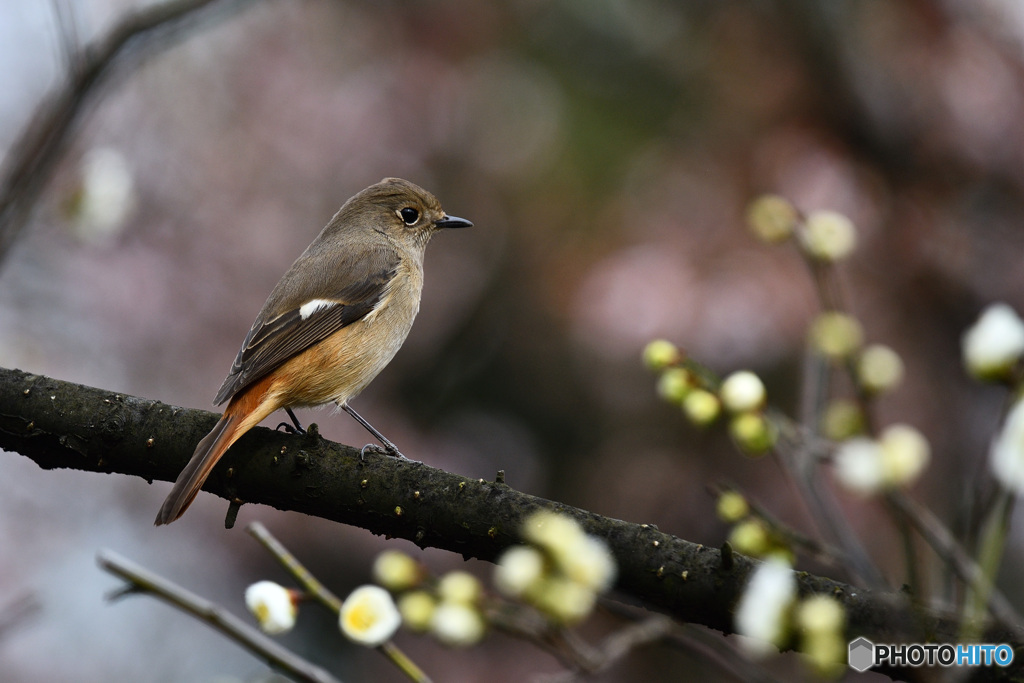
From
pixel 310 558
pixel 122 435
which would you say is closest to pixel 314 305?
pixel 122 435

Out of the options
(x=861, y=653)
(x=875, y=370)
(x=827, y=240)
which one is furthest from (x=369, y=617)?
(x=827, y=240)

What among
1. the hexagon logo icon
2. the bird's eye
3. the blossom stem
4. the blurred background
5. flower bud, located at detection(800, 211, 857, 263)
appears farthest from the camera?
the blurred background

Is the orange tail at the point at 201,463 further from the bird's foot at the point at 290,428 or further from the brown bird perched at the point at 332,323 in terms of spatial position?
the bird's foot at the point at 290,428

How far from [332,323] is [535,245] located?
9.83 ft

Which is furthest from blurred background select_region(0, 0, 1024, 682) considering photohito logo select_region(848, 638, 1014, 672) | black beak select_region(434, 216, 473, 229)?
photohito logo select_region(848, 638, 1014, 672)

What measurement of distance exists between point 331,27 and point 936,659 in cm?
584

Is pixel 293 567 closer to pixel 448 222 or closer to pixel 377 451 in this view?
pixel 377 451

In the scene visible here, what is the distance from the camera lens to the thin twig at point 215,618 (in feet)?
5.45

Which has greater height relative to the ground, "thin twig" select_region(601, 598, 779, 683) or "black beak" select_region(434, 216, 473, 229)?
"thin twig" select_region(601, 598, 779, 683)

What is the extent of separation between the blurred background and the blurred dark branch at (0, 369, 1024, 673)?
2447 mm

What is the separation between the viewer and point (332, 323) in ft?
10.6

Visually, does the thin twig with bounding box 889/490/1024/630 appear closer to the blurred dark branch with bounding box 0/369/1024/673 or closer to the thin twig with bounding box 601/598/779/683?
the blurred dark branch with bounding box 0/369/1024/673

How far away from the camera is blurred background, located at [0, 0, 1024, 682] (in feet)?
16.6

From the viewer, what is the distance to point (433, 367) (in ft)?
20.2
